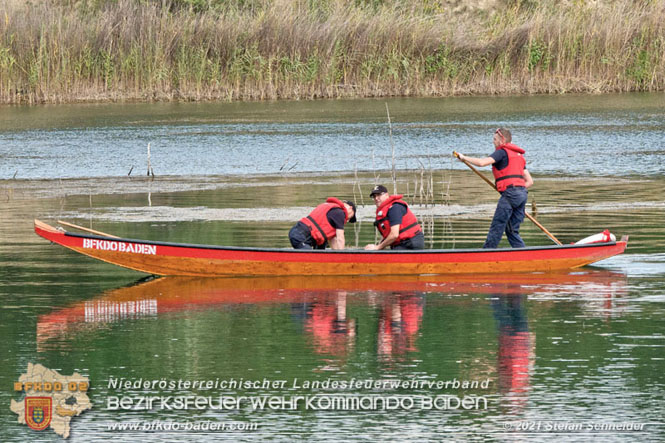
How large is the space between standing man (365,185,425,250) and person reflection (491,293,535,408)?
5.08ft

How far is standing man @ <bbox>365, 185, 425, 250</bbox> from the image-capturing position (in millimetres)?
14094

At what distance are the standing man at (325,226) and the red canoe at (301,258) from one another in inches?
10.8

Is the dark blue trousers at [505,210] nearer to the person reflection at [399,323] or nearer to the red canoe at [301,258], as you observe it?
the red canoe at [301,258]

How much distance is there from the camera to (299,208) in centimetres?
2011

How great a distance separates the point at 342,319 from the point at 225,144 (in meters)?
19.2

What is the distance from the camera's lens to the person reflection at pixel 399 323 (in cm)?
1073

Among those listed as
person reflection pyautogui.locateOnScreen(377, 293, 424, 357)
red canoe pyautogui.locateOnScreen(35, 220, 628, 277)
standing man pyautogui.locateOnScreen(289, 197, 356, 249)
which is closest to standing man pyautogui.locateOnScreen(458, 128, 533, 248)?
red canoe pyautogui.locateOnScreen(35, 220, 628, 277)

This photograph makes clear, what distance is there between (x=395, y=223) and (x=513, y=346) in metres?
3.73

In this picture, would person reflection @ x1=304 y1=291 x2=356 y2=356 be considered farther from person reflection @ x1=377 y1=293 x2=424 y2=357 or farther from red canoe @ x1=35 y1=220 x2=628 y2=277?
red canoe @ x1=35 y1=220 x2=628 y2=277

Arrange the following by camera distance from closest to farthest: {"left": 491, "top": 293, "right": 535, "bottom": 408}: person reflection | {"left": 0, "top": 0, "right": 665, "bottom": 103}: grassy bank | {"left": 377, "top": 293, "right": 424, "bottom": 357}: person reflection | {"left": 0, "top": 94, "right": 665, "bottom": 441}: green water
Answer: {"left": 0, "top": 94, "right": 665, "bottom": 441}: green water, {"left": 491, "top": 293, "right": 535, "bottom": 408}: person reflection, {"left": 377, "top": 293, "right": 424, "bottom": 357}: person reflection, {"left": 0, "top": 0, "right": 665, "bottom": 103}: grassy bank

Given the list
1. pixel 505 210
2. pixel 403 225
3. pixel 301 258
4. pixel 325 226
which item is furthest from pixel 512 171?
pixel 301 258

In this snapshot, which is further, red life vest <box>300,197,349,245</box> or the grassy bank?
the grassy bank

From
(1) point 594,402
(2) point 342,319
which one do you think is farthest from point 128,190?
(1) point 594,402

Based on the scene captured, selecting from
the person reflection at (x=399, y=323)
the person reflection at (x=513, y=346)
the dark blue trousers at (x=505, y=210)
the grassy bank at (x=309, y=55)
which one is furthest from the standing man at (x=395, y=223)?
the grassy bank at (x=309, y=55)
